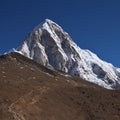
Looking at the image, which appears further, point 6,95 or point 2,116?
point 6,95

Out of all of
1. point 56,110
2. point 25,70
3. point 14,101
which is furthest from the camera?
point 25,70

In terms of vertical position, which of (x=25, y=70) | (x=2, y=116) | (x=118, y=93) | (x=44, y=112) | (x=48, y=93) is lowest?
(x=2, y=116)

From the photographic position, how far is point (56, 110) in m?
60.2

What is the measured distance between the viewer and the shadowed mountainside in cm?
5544

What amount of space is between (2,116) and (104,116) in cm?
1962

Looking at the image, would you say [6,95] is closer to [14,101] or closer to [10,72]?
[14,101]

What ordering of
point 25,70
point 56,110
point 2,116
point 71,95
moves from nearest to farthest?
point 2,116 < point 56,110 < point 71,95 < point 25,70

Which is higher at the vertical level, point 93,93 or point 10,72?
point 10,72

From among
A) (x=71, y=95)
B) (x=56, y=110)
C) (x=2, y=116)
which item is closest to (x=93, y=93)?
(x=71, y=95)

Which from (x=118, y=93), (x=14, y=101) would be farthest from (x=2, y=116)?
(x=118, y=93)

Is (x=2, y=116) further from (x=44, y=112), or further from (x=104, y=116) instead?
(x=104, y=116)

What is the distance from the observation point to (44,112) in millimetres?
57625

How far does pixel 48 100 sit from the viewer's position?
63.1 m

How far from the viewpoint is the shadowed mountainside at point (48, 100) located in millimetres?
55438
